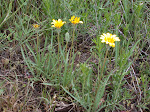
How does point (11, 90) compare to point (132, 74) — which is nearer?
point (11, 90)

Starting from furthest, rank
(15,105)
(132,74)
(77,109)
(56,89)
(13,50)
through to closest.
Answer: (13,50) → (132,74) → (56,89) → (77,109) → (15,105)

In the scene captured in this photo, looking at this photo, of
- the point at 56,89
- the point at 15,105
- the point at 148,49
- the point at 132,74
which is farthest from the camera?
the point at 148,49

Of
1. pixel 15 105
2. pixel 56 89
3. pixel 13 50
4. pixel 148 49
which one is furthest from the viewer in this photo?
pixel 148 49

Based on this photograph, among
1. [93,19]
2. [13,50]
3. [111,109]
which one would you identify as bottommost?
[111,109]

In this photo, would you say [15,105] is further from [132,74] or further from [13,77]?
[132,74]

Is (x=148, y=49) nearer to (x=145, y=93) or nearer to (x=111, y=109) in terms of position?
(x=145, y=93)

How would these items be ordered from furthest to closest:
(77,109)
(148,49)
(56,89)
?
(148,49)
(56,89)
(77,109)

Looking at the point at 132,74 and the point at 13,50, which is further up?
the point at 13,50

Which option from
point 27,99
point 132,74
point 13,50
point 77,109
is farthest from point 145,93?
point 13,50

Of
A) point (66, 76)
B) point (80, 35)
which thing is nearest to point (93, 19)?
point (80, 35)
